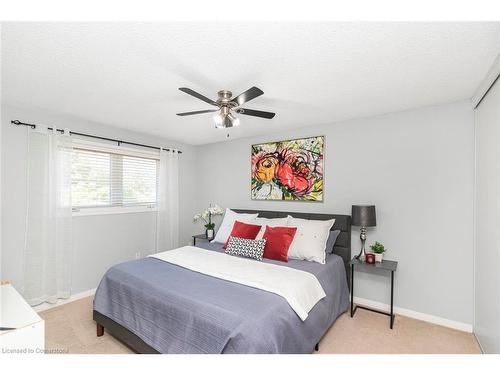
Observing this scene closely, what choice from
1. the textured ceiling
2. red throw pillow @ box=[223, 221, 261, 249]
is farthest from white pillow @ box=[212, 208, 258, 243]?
the textured ceiling

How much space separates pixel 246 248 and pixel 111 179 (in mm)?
2268

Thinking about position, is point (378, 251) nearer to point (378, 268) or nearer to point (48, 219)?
point (378, 268)

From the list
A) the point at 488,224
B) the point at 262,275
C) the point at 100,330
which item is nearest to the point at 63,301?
the point at 100,330

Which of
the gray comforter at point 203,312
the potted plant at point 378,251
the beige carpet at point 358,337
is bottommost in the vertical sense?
the beige carpet at point 358,337

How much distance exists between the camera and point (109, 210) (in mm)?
3500

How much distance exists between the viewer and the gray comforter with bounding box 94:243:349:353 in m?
1.51

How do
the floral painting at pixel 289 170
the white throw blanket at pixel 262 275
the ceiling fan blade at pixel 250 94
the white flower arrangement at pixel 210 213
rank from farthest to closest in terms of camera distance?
the white flower arrangement at pixel 210 213, the floral painting at pixel 289 170, the white throw blanket at pixel 262 275, the ceiling fan blade at pixel 250 94

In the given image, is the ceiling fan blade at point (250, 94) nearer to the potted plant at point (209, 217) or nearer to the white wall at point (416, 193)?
the white wall at point (416, 193)

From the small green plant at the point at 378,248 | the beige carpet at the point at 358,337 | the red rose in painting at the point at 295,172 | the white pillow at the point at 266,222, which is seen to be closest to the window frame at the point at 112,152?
the beige carpet at the point at 358,337

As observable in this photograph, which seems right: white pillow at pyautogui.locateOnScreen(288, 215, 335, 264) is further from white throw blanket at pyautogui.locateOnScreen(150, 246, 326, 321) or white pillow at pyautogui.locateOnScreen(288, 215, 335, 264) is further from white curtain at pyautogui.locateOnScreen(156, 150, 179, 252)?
white curtain at pyautogui.locateOnScreen(156, 150, 179, 252)

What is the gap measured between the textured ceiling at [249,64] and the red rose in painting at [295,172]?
2.74 ft

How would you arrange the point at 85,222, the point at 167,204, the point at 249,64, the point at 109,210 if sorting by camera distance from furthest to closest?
the point at 167,204
the point at 109,210
the point at 85,222
the point at 249,64

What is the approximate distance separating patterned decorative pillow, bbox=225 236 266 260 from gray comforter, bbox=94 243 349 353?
44 centimetres

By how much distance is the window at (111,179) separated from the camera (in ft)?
10.6
